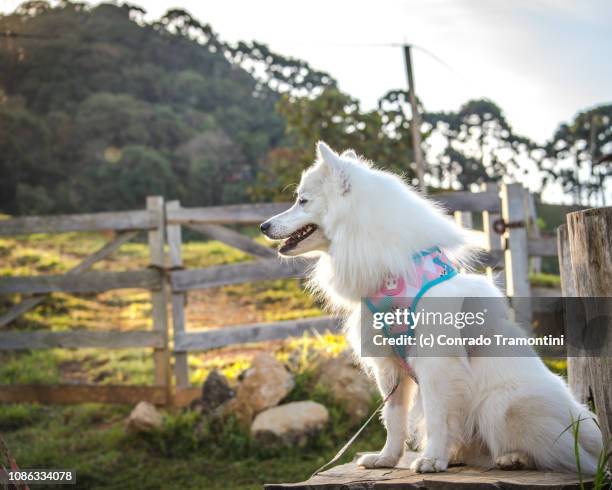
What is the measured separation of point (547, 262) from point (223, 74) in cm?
1691

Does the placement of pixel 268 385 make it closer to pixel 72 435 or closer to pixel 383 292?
pixel 72 435

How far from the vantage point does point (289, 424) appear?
5.30 meters

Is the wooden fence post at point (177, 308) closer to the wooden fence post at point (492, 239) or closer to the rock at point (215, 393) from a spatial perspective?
the rock at point (215, 393)

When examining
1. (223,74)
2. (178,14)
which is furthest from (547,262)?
(178,14)

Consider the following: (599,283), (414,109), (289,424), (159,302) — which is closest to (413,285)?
(599,283)

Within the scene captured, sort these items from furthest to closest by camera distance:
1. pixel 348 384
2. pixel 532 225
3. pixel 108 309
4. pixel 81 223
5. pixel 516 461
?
pixel 108 309 < pixel 532 225 < pixel 81 223 < pixel 348 384 < pixel 516 461

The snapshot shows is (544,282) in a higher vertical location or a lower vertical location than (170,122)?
lower

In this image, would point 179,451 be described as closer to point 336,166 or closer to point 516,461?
point 336,166

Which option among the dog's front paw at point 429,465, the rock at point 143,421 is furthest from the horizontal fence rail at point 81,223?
the dog's front paw at point 429,465

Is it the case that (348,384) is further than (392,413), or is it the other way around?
(348,384)

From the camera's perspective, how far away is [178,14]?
91.2 feet

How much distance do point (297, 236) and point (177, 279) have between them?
3721 millimetres

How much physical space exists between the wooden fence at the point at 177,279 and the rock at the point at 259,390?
105 cm

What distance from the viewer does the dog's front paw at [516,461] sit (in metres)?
2.56
